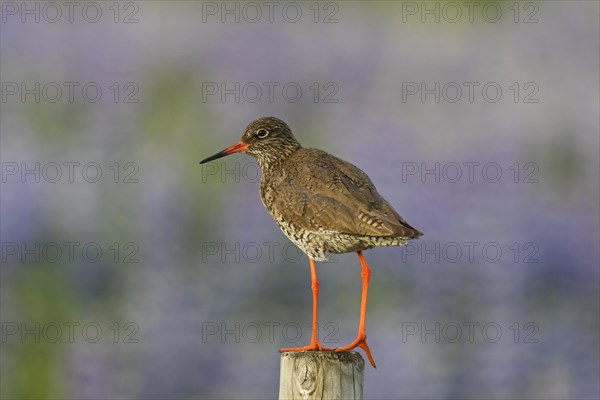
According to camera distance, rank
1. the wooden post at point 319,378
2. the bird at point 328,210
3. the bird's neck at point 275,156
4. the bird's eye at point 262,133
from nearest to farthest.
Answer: the wooden post at point 319,378
the bird at point 328,210
the bird's neck at point 275,156
the bird's eye at point 262,133

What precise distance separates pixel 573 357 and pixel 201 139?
18.2 ft

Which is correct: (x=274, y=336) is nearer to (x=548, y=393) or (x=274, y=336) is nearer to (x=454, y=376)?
(x=454, y=376)

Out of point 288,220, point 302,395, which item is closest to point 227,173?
point 288,220

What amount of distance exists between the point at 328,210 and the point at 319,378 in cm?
149

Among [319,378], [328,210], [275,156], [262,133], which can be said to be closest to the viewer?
[319,378]

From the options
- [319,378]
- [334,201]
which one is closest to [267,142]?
[334,201]

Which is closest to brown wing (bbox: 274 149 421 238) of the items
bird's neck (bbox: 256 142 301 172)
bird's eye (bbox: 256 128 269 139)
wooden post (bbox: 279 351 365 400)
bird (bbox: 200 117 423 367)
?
bird (bbox: 200 117 423 367)

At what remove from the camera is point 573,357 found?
13.5 m

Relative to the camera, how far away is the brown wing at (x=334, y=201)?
21.4 ft

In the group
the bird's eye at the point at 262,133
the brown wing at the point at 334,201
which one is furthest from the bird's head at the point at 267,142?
the brown wing at the point at 334,201

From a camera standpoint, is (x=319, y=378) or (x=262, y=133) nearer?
(x=319, y=378)

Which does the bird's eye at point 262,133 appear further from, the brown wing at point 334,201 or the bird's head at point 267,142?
the brown wing at point 334,201

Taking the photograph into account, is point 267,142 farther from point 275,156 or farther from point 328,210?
point 328,210

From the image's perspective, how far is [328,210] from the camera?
6781mm
